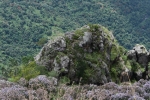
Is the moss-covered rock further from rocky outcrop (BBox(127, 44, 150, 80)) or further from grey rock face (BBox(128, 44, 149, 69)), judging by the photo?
grey rock face (BBox(128, 44, 149, 69))

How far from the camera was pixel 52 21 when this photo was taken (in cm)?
16012

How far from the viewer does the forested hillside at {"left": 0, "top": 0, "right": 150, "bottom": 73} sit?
5015 inches

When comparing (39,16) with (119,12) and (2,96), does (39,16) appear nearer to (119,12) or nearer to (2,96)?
(119,12)

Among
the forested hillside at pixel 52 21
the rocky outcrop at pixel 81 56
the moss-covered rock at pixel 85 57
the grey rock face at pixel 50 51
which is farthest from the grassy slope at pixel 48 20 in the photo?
the grey rock face at pixel 50 51

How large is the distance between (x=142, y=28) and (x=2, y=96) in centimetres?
18793

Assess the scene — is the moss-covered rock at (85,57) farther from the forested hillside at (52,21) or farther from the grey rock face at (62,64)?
the forested hillside at (52,21)

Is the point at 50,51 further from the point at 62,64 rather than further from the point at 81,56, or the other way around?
the point at 81,56

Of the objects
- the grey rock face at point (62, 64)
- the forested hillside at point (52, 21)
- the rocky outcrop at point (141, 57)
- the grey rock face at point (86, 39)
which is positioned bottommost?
the forested hillside at point (52, 21)

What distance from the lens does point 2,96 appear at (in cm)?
759

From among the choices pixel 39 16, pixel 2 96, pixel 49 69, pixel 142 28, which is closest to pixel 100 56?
pixel 49 69

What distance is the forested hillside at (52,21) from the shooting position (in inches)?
5015

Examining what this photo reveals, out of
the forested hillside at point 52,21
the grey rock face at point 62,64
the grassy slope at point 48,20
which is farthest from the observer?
the forested hillside at point 52,21

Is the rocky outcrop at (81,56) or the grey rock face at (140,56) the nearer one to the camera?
the rocky outcrop at (81,56)

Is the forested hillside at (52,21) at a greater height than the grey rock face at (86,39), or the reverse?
the grey rock face at (86,39)
